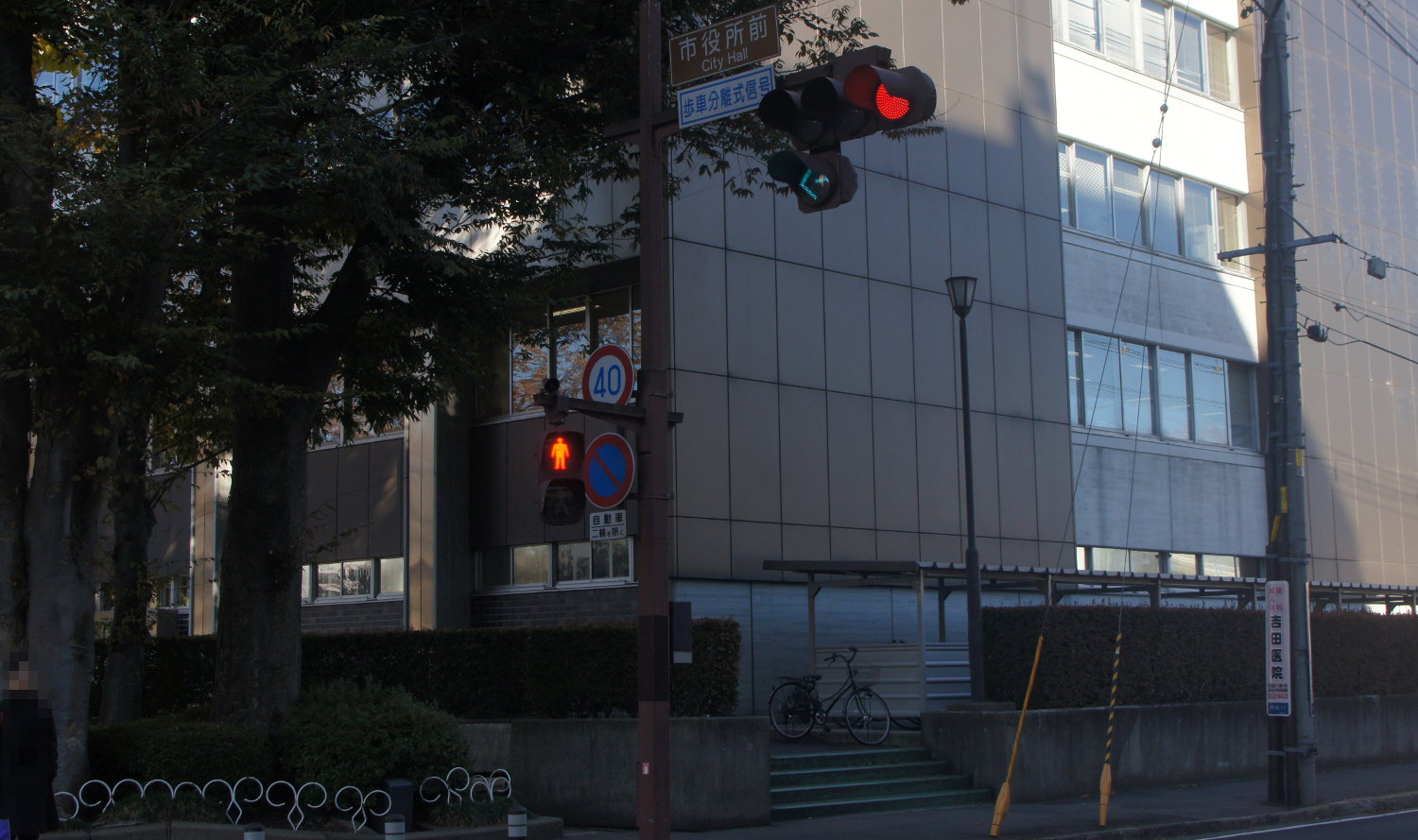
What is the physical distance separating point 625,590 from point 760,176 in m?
6.27

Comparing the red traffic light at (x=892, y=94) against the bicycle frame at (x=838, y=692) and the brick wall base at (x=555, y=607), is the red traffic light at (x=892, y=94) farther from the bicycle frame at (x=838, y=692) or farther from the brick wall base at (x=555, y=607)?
the brick wall base at (x=555, y=607)

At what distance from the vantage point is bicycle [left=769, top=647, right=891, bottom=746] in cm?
1731

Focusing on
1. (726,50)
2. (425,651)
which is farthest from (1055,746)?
(726,50)

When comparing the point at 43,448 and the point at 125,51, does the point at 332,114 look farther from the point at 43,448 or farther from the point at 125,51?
the point at 43,448

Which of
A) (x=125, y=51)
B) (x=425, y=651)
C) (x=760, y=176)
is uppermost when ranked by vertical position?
(x=760, y=176)

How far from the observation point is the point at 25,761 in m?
8.90

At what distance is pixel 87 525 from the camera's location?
12844 mm

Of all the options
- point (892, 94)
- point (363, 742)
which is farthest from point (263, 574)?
point (892, 94)

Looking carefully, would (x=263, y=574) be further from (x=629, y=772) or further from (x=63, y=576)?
(x=629, y=772)

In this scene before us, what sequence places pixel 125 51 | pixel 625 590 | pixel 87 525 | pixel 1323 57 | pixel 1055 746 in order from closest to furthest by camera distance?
pixel 125 51 < pixel 87 525 < pixel 1055 746 < pixel 625 590 < pixel 1323 57

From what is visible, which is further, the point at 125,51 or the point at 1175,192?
the point at 1175,192

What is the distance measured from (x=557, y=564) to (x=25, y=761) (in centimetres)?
1189

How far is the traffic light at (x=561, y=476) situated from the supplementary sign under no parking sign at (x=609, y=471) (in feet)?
0.69

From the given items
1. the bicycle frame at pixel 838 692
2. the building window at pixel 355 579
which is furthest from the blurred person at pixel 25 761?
the building window at pixel 355 579
